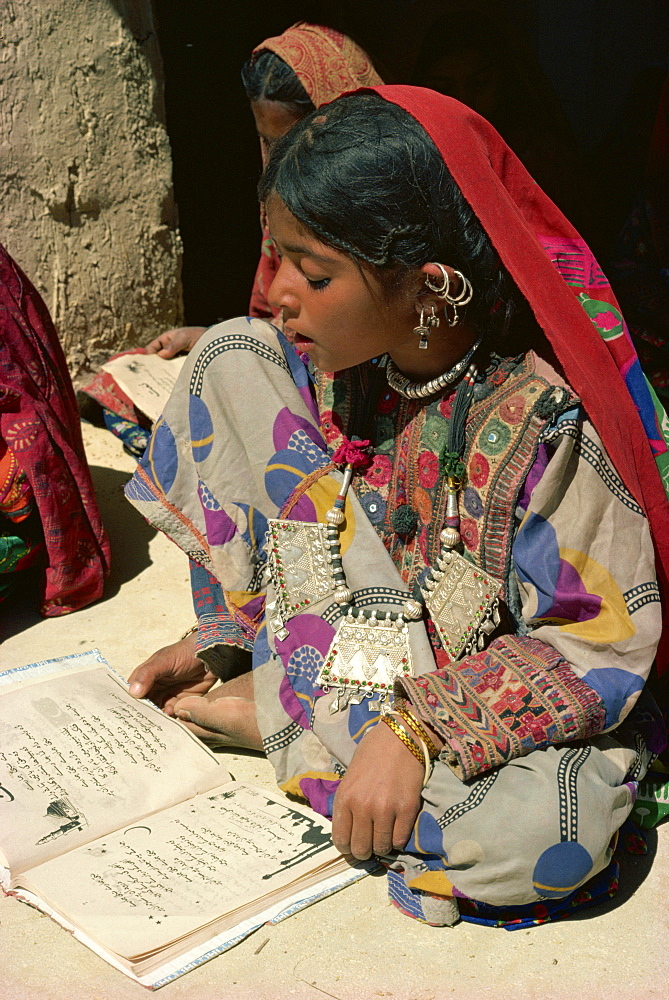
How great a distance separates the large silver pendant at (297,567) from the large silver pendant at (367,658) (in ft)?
0.35

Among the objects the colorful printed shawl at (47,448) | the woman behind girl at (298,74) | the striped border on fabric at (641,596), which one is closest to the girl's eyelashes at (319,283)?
the striped border on fabric at (641,596)

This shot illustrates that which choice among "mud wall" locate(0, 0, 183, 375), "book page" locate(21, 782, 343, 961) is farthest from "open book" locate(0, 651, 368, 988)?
"mud wall" locate(0, 0, 183, 375)

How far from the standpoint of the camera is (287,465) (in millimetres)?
2094

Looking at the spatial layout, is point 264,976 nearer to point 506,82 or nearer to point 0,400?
point 0,400

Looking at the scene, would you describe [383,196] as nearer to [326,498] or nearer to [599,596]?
[326,498]

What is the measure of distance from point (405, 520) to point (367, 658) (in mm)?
293

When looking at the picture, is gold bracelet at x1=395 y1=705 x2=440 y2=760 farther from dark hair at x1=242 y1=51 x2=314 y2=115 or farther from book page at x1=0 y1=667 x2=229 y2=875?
dark hair at x1=242 y1=51 x2=314 y2=115

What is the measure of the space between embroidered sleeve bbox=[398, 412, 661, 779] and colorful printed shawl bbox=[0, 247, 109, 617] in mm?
1499

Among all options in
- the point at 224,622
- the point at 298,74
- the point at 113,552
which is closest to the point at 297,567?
the point at 224,622

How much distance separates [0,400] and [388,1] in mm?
2550

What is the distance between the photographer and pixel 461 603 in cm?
188

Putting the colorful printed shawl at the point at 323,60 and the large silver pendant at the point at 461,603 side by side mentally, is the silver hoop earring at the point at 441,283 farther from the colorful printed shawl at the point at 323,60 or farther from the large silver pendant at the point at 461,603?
the colorful printed shawl at the point at 323,60

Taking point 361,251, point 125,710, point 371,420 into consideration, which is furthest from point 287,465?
point 125,710

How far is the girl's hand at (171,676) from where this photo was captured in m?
2.27
